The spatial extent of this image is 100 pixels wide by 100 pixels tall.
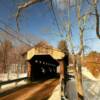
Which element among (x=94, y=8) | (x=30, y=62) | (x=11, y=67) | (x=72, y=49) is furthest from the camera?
(x=11, y=67)

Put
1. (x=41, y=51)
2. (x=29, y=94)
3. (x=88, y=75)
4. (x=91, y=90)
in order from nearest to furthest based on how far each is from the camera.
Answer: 1. (x=29, y=94)
2. (x=41, y=51)
3. (x=91, y=90)
4. (x=88, y=75)

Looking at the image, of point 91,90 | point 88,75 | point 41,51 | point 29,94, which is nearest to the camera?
point 29,94

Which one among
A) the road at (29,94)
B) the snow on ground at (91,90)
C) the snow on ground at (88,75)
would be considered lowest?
the snow on ground at (91,90)

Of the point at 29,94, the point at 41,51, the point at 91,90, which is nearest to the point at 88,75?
the point at 91,90

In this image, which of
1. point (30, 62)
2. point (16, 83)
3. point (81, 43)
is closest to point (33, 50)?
point (30, 62)

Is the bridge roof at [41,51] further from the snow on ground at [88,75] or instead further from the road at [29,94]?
the snow on ground at [88,75]

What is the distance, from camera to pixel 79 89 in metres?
11.4

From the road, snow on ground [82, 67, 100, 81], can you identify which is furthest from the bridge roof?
snow on ground [82, 67, 100, 81]

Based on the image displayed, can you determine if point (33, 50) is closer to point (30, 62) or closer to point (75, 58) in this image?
point (30, 62)

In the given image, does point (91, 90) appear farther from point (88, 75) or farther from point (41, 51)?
point (88, 75)

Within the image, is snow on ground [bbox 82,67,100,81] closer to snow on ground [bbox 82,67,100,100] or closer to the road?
snow on ground [bbox 82,67,100,100]

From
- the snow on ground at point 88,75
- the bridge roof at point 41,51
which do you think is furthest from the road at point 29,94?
the snow on ground at point 88,75

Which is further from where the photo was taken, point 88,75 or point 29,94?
point 88,75

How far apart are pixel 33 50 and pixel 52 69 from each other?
→ 19.4 metres
